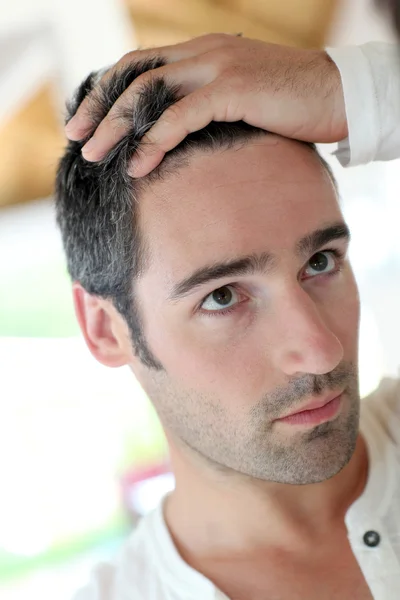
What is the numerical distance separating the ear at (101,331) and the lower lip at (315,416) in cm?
36

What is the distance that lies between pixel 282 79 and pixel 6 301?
218 cm

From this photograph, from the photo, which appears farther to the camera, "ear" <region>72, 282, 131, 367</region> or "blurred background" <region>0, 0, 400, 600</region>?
"blurred background" <region>0, 0, 400, 600</region>

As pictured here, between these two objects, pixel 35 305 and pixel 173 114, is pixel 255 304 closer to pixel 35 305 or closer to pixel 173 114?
pixel 173 114

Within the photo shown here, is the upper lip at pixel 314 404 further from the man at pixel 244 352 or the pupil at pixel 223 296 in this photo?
the pupil at pixel 223 296

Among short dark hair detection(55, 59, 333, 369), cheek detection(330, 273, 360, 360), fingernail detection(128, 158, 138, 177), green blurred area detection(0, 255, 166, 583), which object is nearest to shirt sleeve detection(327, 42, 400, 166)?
short dark hair detection(55, 59, 333, 369)

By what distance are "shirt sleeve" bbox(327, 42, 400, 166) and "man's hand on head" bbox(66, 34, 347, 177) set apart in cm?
2

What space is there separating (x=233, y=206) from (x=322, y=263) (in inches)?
7.5

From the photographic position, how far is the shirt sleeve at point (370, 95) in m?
1.10

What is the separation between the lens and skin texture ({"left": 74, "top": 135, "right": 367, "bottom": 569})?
1094mm

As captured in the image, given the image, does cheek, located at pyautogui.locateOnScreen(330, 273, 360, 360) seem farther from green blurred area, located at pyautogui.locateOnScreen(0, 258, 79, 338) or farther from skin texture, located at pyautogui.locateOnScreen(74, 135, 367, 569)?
green blurred area, located at pyautogui.locateOnScreen(0, 258, 79, 338)

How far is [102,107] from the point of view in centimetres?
119

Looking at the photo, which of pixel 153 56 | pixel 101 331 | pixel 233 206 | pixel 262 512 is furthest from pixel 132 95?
pixel 262 512

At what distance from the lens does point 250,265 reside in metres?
1.09

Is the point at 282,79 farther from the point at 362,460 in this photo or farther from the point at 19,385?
the point at 19,385
